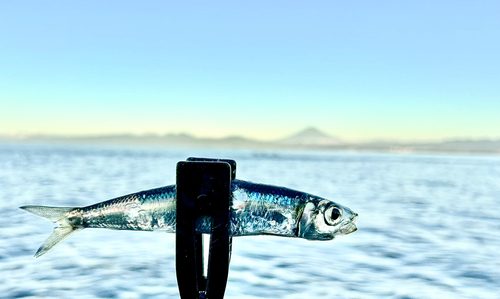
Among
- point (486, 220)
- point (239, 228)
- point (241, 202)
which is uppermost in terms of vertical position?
point (241, 202)

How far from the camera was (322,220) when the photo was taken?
2.42 meters

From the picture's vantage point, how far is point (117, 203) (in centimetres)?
257

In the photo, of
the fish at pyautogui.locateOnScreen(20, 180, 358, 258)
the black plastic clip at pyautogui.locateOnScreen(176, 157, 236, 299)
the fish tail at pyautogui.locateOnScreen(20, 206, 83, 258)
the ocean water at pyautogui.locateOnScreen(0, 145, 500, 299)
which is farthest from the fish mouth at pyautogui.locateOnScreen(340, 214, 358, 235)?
the fish tail at pyautogui.locateOnScreen(20, 206, 83, 258)

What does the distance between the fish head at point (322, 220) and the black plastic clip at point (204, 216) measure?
0.47 metres

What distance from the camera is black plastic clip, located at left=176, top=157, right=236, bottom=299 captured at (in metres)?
2.29

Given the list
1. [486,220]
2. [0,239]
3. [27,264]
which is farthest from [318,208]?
[486,220]

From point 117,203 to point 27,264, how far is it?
8.85ft

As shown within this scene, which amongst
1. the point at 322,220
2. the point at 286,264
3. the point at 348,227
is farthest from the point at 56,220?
the point at 286,264

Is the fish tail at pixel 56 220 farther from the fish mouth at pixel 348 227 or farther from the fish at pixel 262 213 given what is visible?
the fish mouth at pixel 348 227

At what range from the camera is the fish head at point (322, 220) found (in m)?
2.42

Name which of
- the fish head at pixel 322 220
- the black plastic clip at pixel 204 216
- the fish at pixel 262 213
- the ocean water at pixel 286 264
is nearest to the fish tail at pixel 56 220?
the fish at pixel 262 213

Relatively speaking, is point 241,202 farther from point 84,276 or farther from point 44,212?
point 84,276

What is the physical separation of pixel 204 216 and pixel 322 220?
2.30 ft

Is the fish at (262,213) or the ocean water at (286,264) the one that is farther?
the ocean water at (286,264)
